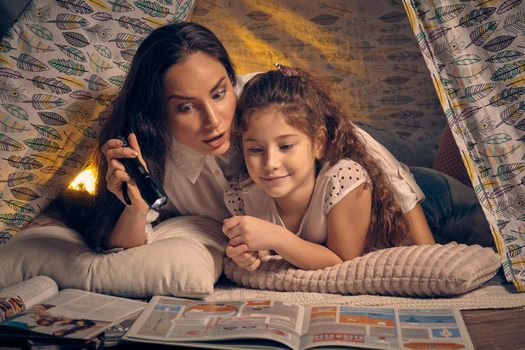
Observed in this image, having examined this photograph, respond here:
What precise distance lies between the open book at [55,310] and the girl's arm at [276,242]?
254 millimetres

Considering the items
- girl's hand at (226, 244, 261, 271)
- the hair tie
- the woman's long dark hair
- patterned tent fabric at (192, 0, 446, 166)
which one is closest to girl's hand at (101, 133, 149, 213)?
the woman's long dark hair

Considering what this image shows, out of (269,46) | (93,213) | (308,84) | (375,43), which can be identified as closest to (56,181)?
(93,213)

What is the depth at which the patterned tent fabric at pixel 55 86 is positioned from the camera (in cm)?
177

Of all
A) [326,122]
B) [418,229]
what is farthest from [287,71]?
[418,229]

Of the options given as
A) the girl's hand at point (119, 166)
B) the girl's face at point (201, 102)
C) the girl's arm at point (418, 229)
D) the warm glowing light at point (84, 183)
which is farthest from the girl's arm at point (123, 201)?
the girl's arm at point (418, 229)

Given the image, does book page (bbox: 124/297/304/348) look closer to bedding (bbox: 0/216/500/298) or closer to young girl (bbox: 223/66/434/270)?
bedding (bbox: 0/216/500/298)

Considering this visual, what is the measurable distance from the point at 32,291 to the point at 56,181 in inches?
13.4

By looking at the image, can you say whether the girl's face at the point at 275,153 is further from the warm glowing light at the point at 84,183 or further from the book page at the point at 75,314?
the warm glowing light at the point at 84,183

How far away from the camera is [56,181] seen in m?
1.81

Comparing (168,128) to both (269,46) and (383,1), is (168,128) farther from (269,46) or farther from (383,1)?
(383,1)

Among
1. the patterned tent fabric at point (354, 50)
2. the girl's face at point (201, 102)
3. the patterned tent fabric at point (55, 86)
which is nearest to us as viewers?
the girl's face at point (201, 102)

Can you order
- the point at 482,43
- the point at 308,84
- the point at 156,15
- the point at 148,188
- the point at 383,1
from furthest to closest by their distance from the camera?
the point at 383,1 → the point at 156,15 → the point at 308,84 → the point at 482,43 → the point at 148,188

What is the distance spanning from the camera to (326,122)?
1.74m

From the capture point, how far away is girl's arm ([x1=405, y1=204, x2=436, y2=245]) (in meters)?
1.78
